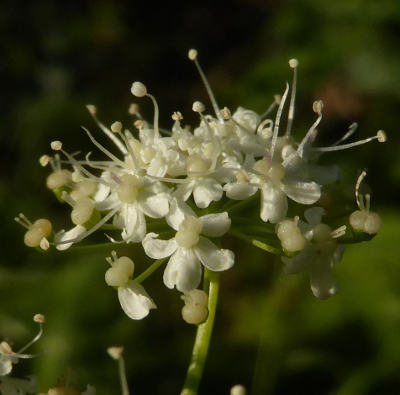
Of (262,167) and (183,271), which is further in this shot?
(262,167)

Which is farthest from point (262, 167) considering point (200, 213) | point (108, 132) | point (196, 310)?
point (108, 132)

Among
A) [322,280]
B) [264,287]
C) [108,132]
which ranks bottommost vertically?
[264,287]

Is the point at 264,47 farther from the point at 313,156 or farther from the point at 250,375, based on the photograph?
the point at 313,156

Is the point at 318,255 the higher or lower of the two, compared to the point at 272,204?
lower

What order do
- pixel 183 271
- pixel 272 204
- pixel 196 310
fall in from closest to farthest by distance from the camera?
pixel 196 310, pixel 183 271, pixel 272 204

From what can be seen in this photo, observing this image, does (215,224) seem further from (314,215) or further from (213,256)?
(314,215)

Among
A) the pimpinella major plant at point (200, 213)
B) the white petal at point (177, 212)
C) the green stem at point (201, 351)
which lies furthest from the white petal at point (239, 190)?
the green stem at point (201, 351)

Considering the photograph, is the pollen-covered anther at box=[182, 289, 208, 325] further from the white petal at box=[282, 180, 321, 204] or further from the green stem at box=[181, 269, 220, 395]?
the white petal at box=[282, 180, 321, 204]
